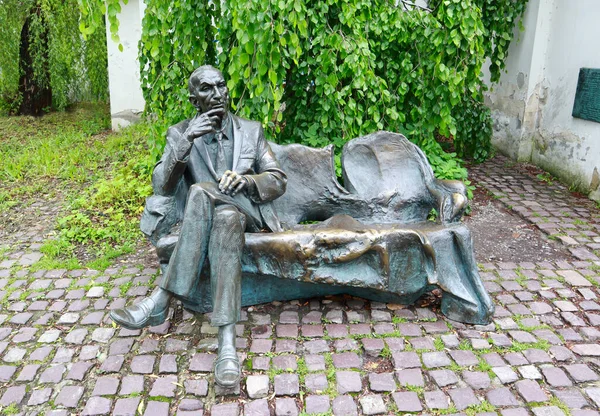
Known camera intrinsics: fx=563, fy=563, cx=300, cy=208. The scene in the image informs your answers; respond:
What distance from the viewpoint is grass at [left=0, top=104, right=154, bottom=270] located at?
14.7 feet

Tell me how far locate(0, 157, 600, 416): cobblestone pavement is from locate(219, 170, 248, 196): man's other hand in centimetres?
78

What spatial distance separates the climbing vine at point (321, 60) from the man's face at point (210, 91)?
0.69 meters

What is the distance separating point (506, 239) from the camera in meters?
4.68

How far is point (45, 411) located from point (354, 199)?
216 centimetres

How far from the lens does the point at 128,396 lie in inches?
103

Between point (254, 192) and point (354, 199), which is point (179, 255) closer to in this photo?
point (254, 192)

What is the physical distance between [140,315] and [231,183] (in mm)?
834

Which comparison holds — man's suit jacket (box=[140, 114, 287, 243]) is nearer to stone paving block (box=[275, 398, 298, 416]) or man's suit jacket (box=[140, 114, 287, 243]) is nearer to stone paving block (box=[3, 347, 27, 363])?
stone paving block (box=[3, 347, 27, 363])

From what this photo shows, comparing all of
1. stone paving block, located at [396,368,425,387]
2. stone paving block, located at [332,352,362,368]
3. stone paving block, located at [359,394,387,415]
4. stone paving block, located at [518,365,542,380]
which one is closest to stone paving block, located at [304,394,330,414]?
stone paving block, located at [359,394,387,415]

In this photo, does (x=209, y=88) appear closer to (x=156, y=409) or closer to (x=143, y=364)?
(x=143, y=364)

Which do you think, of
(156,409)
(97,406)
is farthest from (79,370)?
(156,409)

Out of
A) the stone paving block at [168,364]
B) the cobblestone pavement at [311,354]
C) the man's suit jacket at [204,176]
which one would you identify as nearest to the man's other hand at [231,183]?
the man's suit jacket at [204,176]

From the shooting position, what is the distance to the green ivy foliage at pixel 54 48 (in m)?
8.28

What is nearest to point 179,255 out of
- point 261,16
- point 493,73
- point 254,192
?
point 254,192
